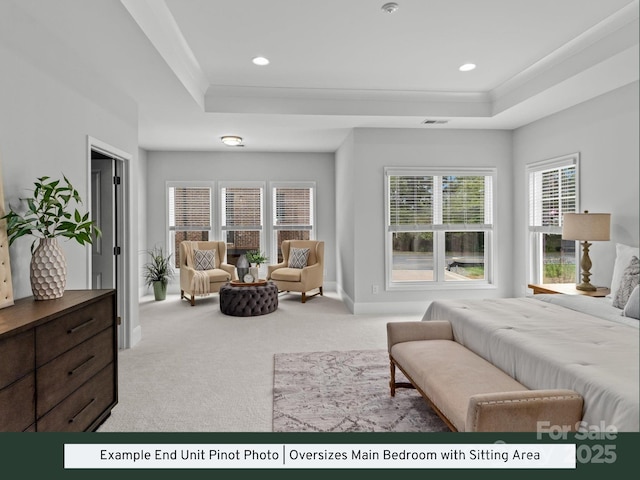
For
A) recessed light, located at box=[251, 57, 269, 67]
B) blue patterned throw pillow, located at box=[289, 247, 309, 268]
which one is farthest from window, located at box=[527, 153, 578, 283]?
blue patterned throw pillow, located at box=[289, 247, 309, 268]

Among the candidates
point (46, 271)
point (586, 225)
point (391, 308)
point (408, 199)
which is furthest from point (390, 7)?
point (391, 308)

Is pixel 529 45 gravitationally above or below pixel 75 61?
above

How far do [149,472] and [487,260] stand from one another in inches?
205

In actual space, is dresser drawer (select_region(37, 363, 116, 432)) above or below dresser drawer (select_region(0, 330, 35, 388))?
below

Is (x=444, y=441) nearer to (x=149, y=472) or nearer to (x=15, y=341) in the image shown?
(x=149, y=472)

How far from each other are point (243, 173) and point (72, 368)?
5.13 metres

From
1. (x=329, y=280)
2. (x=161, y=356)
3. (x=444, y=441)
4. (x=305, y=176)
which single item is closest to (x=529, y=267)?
(x=329, y=280)

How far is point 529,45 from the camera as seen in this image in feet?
10.2

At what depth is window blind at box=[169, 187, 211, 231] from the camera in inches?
255

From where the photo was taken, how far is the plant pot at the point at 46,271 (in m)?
1.89

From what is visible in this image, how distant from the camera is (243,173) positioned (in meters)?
6.54

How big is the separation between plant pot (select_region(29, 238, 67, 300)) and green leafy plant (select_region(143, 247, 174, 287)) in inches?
163

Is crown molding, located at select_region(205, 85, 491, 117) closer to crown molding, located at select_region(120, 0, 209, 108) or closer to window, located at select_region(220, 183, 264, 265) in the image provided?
crown molding, located at select_region(120, 0, 209, 108)

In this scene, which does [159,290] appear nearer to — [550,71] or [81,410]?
[81,410]
